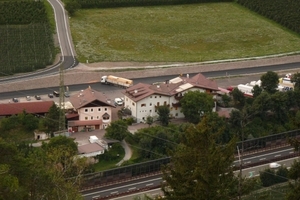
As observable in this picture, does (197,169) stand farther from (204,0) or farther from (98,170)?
(204,0)

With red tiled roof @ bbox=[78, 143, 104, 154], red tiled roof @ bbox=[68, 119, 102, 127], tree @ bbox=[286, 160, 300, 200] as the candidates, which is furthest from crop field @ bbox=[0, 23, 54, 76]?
tree @ bbox=[286, 160, 300, 200]

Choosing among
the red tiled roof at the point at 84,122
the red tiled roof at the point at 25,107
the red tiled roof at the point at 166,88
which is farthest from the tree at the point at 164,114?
the red tiled roof at the point at 25,107

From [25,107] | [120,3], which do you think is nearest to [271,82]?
[25,107]

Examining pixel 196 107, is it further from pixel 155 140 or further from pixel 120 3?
pixel 120 3

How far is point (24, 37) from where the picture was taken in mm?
54000

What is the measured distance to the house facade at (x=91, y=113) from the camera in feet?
126

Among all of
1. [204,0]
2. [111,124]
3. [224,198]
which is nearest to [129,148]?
[111,124]

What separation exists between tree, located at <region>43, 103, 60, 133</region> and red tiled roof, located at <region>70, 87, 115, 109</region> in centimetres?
176

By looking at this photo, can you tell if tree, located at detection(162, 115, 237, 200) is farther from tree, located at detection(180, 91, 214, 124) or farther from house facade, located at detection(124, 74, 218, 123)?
house facade, located at detection(124, 74, 218, 123)

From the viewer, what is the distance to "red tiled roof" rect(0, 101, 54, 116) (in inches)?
1533

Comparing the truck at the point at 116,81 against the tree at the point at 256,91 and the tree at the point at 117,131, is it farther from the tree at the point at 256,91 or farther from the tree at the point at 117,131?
the tree at the point at 117,131

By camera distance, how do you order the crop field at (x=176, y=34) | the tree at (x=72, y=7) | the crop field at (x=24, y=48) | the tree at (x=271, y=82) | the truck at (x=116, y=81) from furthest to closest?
the tree at (x=72, y=7) → the crop field at (x=176, y=34) → the crop field at (x=24, y=48) → the truck at (x=116, y=81) → the tree at (x=271, y=82)

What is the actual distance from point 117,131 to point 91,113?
357 centimetres

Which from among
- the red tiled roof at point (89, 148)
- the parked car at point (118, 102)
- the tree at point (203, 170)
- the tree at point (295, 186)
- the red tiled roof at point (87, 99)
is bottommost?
the parked car at point (118, 102)
